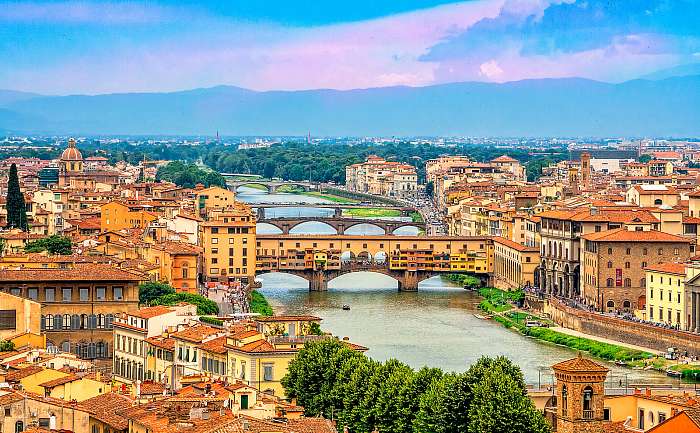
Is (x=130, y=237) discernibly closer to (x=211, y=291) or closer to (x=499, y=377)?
(x=211, y=291)

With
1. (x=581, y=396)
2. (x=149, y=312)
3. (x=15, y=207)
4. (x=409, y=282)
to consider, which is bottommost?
(x=409, y=282)

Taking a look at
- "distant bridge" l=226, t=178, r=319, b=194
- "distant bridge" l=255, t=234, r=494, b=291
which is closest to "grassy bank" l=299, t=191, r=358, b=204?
"distant bridge" l=226, t=178, r=319, b=194

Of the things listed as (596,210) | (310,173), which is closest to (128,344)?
(596,210)

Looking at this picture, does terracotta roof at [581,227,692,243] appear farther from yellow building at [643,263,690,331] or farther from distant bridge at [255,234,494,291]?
distant bridge at [255,234,494,291]

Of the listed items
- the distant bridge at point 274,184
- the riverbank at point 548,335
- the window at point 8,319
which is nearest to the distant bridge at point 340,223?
the riverbank at point 548,335

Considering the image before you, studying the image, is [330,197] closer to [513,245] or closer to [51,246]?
[513,245]

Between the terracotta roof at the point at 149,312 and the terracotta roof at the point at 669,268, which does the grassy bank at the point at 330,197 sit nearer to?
the terracotta roof at the point at 669,268

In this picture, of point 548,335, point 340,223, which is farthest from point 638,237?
point 340,223

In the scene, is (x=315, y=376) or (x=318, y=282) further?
(x=318, y=282)
